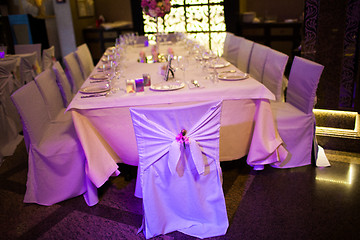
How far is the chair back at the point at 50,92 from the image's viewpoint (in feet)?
10.2

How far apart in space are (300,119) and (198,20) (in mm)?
4514

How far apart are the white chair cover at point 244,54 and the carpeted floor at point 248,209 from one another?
1599 millimetres

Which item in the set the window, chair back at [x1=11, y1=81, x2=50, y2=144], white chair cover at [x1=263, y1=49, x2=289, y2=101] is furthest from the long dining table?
the window

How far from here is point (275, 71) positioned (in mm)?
3369

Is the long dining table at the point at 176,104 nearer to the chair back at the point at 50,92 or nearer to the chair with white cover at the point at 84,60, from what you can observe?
the chair back at the point at 50,92

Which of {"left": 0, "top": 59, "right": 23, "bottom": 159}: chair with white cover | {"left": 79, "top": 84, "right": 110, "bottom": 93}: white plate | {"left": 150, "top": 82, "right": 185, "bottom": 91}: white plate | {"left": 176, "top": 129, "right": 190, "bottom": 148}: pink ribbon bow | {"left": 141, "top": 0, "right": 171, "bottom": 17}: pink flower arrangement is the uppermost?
{"left": 141, "top": 0, "right": 171, "bottom": 17}: pink flower arrangement

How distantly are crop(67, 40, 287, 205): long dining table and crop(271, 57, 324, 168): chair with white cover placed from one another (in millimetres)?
116

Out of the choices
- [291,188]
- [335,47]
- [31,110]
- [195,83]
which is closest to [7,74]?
[31,110]

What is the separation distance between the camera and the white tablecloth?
264 centimetres

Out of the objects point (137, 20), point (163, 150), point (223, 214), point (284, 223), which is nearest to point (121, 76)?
point (163, 150)

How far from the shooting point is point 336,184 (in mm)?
2820

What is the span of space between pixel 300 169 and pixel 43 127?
2.24 meters

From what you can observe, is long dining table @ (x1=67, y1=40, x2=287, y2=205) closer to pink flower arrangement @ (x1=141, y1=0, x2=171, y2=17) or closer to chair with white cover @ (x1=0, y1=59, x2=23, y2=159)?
chair with white cover @ (x1=0, y1=59, x2=23, y2=159)

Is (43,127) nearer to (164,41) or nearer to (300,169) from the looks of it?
(300,169)
